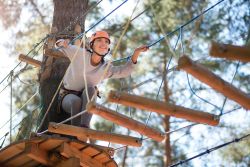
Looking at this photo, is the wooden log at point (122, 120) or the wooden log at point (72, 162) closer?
the wooden log at point (122, 120)

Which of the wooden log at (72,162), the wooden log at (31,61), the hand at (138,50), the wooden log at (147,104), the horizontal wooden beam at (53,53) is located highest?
the wooden log at (31,61)

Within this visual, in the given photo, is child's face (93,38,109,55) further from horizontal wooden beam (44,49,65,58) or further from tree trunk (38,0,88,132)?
A: tree trunk (38,0,88,132)

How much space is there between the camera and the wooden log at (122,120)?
3.96m

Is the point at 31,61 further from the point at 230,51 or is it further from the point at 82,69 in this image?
the point at 230,51

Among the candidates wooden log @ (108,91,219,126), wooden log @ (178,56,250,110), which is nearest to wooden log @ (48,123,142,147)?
wooden log @ (108,91,219,126)

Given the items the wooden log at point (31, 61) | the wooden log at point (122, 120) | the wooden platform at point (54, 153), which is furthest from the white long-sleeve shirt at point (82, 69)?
the wooden log at point (31, 61)

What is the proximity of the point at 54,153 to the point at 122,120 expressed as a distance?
96 centimetres

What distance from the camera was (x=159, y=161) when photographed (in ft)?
36.9

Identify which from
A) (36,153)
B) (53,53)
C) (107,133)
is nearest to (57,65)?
(53,53)

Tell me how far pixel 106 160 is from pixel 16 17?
5.72 m

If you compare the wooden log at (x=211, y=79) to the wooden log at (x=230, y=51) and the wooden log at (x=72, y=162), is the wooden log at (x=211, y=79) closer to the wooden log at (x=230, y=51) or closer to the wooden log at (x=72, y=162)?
the wooden log at (x=230, y=51)

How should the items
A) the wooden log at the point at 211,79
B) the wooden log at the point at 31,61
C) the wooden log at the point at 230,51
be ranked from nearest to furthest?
the wooden log at the point at 230,51 → the wooden log at the point at 211,79 → the wooden log at the point at 31,61

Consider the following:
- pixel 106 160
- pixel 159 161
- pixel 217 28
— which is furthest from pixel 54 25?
pixel 159 161

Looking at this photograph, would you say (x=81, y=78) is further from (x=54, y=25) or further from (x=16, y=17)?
(x=16, y=17)
